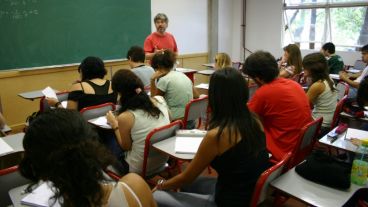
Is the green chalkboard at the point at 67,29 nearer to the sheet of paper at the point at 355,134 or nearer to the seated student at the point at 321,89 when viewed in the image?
the seated student at the point at 321,89

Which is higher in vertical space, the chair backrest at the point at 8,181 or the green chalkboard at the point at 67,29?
the green chalkboard at the point at 67,29

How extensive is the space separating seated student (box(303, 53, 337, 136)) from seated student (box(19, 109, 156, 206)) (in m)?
2.59

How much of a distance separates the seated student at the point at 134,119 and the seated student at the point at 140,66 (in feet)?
5.00

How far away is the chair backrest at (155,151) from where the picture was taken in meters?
2.18

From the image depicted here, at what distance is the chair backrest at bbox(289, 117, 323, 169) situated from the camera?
86.5 inches

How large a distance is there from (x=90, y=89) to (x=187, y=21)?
449 cm

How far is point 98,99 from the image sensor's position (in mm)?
3074

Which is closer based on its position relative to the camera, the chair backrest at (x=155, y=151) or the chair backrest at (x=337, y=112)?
the chair backrest at (x=155, y=151)

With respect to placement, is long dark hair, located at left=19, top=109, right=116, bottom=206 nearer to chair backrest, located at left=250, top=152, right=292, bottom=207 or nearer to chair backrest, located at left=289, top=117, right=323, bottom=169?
chair backrest, located at left=250, top=152, right=292, bottom=207

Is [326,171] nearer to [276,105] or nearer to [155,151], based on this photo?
[276,105]

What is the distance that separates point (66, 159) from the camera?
39.5 inches

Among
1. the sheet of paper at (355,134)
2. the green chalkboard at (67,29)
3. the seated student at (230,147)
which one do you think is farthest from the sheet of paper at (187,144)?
the green chalkboard at (67,29)

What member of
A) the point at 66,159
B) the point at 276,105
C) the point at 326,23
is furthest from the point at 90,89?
the point at 326,23

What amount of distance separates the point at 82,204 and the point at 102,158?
0.53 ft
